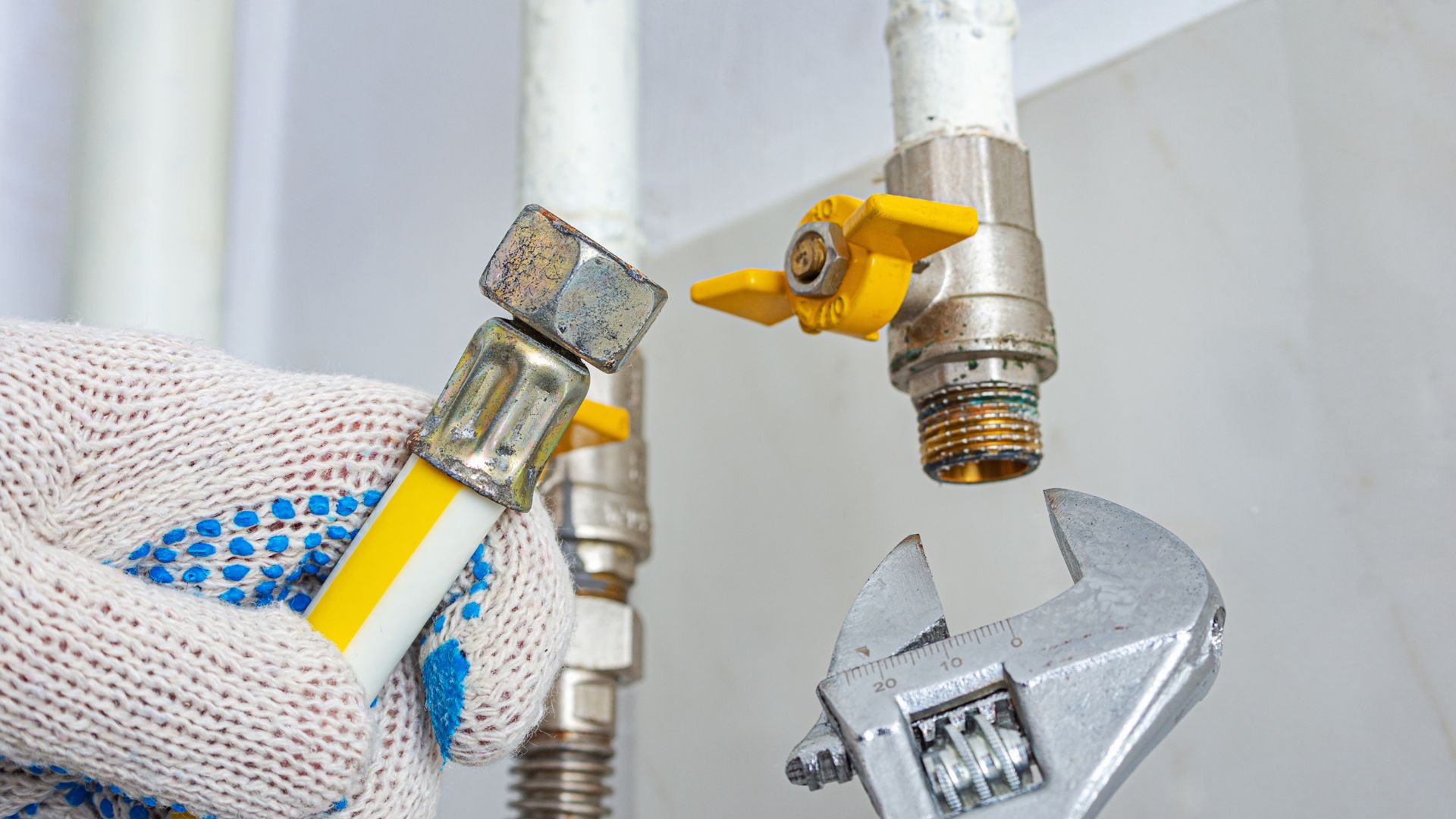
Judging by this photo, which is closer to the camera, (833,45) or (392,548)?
→ (392,548)

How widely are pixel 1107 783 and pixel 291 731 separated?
20cm

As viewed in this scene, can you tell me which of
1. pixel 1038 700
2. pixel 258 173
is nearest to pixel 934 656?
pixel 1038 700

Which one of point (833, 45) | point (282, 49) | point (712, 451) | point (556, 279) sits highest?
point (282, 49)

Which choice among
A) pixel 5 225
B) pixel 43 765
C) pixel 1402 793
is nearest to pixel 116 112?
pixel 5 225

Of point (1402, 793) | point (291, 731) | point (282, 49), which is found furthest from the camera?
point (282, 49)

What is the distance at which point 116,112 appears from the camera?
721 mm

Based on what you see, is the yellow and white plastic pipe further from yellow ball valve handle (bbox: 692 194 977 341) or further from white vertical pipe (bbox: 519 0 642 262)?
white vertical pipe (bbox: 519 0 642 262)

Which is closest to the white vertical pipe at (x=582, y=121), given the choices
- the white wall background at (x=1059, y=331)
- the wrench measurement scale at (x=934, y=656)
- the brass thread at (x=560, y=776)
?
the white wall background at (x=1059, y=331)

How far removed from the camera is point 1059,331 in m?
0.66

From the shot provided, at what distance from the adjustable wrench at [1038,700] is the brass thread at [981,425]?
15 cm

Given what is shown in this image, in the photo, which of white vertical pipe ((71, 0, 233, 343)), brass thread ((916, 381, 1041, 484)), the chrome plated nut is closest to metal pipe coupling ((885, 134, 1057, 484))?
brass thread ((916, 381, 1041, 484))

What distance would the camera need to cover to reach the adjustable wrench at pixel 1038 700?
0.30 meters

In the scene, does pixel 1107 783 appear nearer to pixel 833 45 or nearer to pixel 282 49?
pixel 833 45

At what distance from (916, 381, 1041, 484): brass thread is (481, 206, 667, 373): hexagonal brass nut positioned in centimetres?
21
